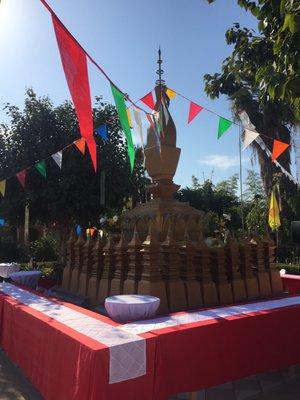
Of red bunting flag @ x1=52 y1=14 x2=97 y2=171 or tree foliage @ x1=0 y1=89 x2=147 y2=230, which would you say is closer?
red bunting flag @ x1=52 y1=14 x2=97 y2=171

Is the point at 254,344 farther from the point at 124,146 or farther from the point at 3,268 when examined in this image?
the point at 124,146

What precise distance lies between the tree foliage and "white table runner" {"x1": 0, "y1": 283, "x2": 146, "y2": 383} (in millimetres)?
9602

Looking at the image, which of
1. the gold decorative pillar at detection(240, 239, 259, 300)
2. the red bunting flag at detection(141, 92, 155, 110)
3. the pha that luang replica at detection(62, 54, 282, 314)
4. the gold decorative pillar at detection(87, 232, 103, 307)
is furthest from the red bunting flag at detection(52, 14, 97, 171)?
the red bunting flag at detection(141, 92, 155, 110)

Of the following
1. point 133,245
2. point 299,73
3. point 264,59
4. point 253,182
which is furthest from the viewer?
point 253,182

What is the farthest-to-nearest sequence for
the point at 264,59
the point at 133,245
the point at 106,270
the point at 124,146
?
1. the point at 124,146
2. the point at 264,59
3. the point at 106,270
4. the point at 133,245

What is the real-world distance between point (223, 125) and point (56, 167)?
7.37 metres

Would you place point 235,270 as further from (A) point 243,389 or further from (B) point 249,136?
(B) point 249,136

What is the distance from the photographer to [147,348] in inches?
123

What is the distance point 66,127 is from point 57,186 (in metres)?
2.34

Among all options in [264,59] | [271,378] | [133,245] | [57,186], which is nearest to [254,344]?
[271,378]

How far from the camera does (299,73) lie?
12.6 feet

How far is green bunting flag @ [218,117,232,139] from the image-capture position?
8.09 meters

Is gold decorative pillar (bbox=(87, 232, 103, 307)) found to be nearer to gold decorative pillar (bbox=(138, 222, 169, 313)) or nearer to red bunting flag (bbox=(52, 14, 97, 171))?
gold decorative pillar (bbox=(138, 222, 169, 313))

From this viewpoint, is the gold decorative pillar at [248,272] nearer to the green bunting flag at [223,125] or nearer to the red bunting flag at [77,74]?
the red bunting flag at [77,74]
